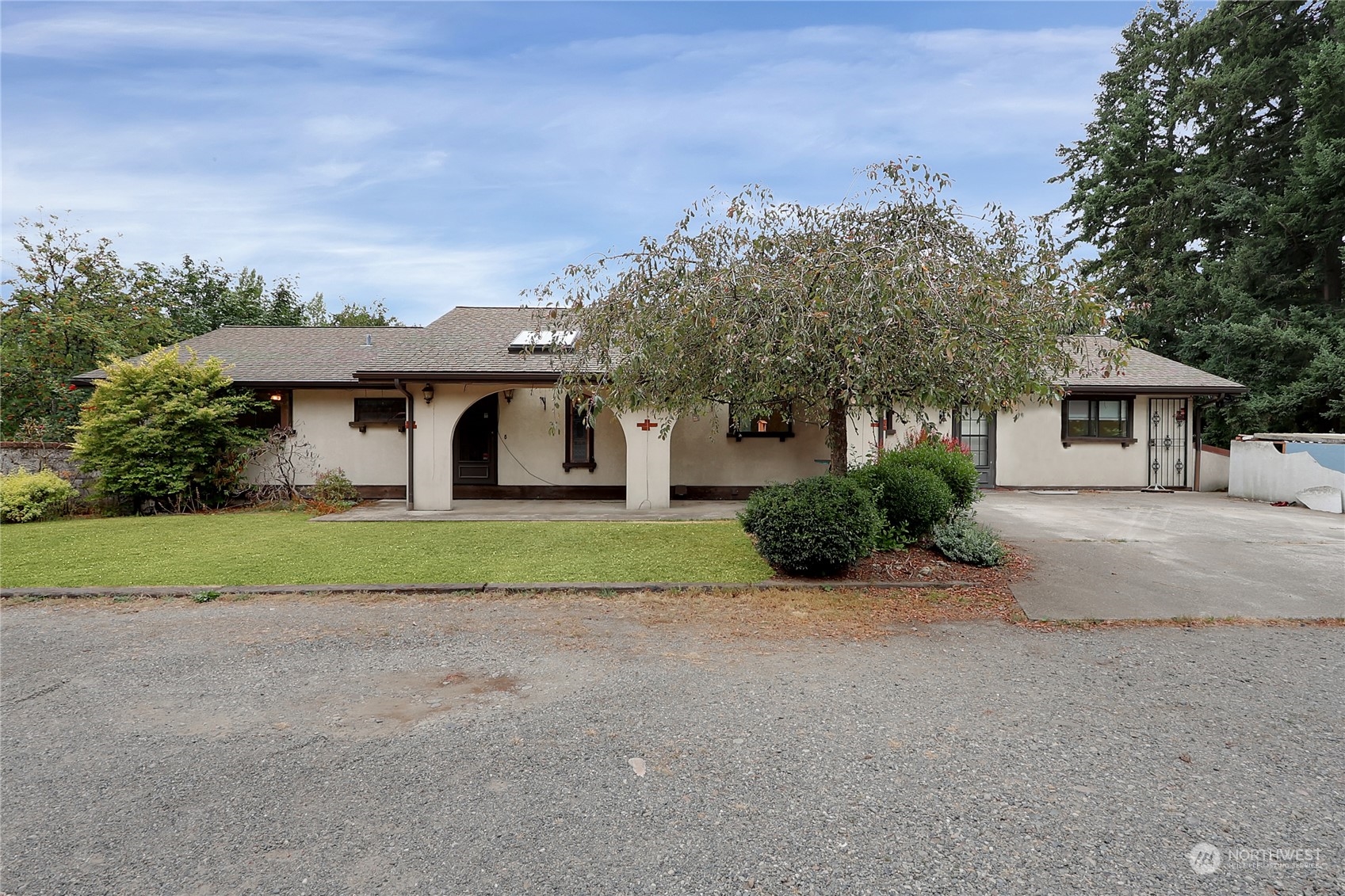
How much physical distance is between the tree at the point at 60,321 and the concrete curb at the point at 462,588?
43.2 feet

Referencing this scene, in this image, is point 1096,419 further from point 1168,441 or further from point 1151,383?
point 1168,441

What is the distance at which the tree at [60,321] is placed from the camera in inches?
681

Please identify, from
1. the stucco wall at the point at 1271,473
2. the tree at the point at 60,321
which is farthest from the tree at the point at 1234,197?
the tree at the point at 60,321

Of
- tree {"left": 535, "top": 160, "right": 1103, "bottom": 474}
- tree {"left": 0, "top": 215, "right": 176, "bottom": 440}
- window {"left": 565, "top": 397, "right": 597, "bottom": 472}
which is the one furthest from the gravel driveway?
tree {"left": 0, "top": 215, "right": 176, "bottom": 440}

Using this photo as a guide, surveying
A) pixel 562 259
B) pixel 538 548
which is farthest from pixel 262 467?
pixel 562 259

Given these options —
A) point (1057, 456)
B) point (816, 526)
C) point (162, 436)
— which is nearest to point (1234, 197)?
point (1057, 456)

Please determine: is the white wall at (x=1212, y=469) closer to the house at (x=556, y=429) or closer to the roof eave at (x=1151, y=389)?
the house at (x=556, y=429)

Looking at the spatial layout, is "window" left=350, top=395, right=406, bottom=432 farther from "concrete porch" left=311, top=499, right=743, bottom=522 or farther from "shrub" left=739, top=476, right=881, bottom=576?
→ "shrub" left=739, top=476, right=881, bottom=576

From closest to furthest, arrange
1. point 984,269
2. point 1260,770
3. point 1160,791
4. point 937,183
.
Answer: point 1160,791
point 1260,770
point 984,269
point 937,183

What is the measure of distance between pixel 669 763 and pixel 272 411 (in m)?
14.0

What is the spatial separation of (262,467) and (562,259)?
398 inches

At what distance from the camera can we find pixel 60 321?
17.4m

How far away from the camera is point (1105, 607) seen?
5.74 metres

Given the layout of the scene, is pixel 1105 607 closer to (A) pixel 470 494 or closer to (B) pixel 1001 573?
(B) pixel 1001 573
